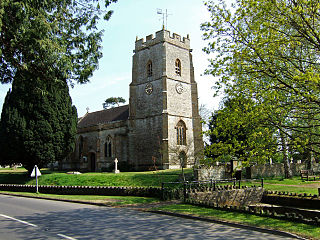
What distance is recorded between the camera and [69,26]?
10.3 meters

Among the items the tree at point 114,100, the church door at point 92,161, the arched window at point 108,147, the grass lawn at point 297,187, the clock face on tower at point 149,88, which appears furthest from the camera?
the tree at point 114,100

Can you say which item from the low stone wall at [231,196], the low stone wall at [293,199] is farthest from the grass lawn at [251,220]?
the low stone wall at [293,199]

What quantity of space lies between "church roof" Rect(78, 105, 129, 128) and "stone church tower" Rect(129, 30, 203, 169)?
4184 millimetres

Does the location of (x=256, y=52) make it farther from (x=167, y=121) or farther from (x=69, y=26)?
(x=167, y=121)

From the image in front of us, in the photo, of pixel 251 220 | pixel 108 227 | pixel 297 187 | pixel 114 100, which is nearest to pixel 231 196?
pixel 251 220

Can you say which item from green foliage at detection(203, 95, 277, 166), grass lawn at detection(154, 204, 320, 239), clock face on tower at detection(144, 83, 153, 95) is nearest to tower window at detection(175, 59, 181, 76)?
clock face on tower at detection(144, 83, 153, 95)

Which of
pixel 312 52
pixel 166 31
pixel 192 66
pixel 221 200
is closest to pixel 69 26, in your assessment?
pixel 312 52

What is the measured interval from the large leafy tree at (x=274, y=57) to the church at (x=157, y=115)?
23.1 metres

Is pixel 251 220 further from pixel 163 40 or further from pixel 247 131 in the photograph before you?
pixel 163 40

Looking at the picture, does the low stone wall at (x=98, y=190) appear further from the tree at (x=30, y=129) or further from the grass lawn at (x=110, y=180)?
the tree at (x=30, y=129)

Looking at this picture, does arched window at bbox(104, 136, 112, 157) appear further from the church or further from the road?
the road

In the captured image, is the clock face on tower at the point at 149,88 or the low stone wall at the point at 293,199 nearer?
the low stone wall at the point at 293,199

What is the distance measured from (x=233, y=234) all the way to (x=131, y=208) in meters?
5.96

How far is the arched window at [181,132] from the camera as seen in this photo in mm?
35416
